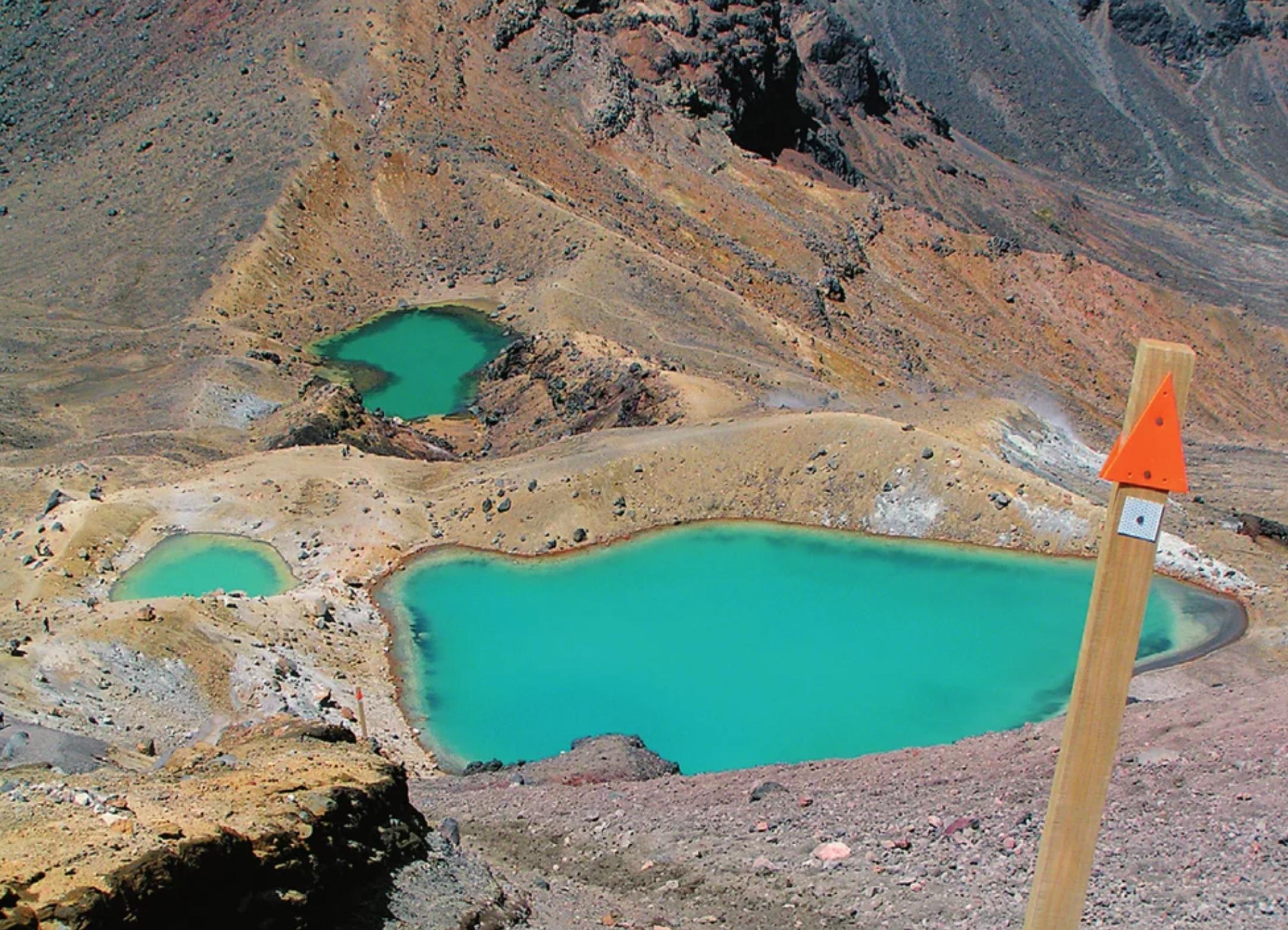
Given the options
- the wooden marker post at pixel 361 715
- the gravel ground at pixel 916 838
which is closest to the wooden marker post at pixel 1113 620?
the gravel ground at pixel 916 838

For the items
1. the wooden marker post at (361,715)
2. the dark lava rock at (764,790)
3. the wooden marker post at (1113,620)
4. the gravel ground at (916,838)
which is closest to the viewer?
the wooden marker post at (1113,620)

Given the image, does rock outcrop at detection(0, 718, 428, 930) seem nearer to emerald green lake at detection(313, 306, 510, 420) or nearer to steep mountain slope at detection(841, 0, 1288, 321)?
emerald green lake at detection(313, 306, 510, 420)

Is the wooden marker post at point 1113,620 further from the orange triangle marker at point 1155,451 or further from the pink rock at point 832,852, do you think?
the pink rock at point 832,852

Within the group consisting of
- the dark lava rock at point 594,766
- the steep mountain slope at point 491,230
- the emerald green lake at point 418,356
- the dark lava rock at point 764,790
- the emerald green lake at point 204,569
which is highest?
the steep mountain slope at point 491,230

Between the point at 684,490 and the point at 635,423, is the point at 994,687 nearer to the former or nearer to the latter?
the point at 684,490

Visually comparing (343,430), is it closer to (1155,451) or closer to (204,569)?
(204,569)

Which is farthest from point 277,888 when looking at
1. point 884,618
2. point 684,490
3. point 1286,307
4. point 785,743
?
point 1286,307

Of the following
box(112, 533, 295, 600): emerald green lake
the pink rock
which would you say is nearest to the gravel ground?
the pink rock
